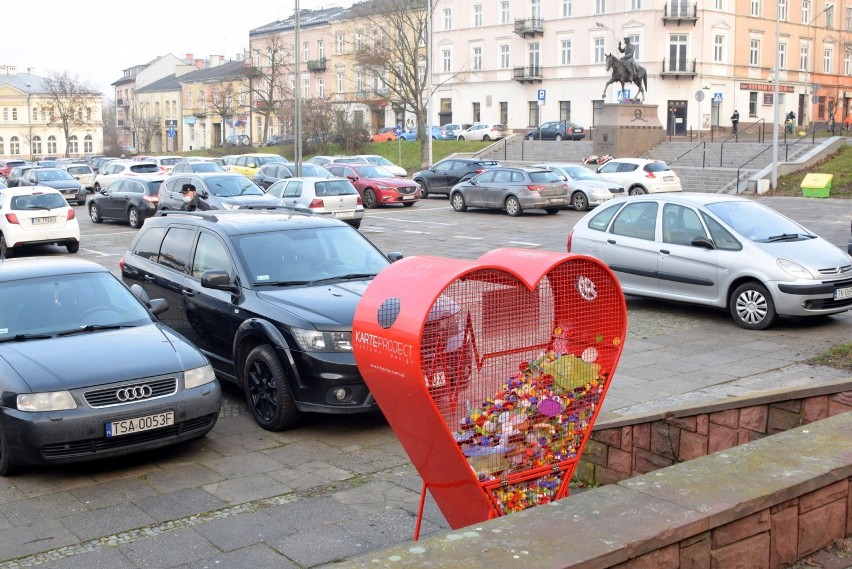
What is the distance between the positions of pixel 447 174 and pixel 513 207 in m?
8.79

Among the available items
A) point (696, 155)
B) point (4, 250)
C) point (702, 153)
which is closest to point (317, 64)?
point (696, 155)

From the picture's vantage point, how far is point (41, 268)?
8711 millimetres

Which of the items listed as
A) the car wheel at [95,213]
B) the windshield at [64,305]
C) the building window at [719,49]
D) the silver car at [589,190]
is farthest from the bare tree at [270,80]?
the windshield at [64,305]

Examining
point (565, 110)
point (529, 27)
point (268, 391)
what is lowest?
point (268, 391)

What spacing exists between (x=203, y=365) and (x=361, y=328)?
389 cm

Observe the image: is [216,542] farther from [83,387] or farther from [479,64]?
[479,64]

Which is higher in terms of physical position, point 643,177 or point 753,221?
point 643,177

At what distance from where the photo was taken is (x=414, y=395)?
3906 mm

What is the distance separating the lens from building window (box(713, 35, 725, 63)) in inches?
2504

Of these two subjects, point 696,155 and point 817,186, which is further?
point 696,155

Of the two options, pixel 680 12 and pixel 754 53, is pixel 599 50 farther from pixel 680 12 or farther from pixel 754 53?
pixel 754 53

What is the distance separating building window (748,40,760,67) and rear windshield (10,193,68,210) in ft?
176

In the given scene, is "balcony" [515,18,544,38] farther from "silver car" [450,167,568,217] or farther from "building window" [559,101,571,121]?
"silver car" [450,167,568,217]

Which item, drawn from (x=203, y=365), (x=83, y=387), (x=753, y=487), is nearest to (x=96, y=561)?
(x=83, y=387)
